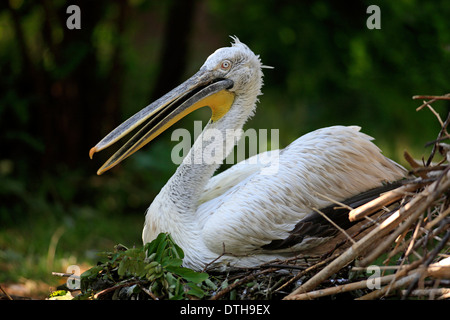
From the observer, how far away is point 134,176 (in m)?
7.73

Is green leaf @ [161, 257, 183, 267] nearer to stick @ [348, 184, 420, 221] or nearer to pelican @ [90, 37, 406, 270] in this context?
pelican @ [90, 37, 406, 270]

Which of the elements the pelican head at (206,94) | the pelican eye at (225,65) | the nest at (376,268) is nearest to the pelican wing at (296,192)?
the nest at (376,268)

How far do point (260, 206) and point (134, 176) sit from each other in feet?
14.3

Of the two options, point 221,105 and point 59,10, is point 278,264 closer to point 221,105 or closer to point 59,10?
point 221,105

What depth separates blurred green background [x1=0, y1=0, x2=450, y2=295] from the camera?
6.79 meters

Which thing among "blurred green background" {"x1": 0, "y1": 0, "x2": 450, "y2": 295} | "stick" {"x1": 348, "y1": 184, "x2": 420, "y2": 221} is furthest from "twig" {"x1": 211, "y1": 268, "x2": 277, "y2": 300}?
"blurred green background" {"x1": 0, "y1": 0, "x2": 450, "y2": 295}

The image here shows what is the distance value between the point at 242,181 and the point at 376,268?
1.46 m

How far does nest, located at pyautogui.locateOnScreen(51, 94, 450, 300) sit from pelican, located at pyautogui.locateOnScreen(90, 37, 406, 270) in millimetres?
202

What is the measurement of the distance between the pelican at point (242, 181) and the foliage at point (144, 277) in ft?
0.68

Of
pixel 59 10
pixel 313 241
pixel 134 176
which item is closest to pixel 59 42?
pixel 59 10

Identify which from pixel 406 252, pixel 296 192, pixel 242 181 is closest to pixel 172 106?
pixel 242 181

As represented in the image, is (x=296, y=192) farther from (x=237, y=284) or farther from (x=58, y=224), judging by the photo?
(x=58, y=224)

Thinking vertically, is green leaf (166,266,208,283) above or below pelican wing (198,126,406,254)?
below

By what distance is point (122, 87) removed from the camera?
783 cm
